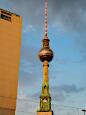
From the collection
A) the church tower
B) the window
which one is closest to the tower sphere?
the church tower

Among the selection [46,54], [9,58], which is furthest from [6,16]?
[46,54]

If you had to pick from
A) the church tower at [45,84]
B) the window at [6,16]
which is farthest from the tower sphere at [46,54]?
the window at [6,16]

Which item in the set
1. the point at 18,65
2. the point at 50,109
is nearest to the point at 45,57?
the point at 18,65

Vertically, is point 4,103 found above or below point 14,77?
below

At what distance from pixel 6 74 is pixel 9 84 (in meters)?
4.55

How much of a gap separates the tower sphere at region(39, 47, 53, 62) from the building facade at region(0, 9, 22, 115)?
10.8m

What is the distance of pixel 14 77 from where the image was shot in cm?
16362

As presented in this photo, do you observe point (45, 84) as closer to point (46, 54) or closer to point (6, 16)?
point (46, 54)

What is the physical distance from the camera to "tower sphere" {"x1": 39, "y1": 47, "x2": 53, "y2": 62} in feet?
559

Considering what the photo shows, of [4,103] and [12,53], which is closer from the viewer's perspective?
[4,103]

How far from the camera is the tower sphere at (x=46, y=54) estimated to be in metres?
170

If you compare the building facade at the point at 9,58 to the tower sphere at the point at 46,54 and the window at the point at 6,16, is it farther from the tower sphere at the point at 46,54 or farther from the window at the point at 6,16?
the tower sphere at the point at 46,54

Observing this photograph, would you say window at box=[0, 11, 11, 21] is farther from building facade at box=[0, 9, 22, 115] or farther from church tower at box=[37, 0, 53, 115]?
church tower at box=[37, 0, 53, 115]

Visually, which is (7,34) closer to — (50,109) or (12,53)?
(12,53)
